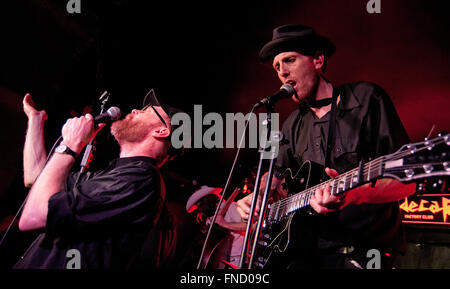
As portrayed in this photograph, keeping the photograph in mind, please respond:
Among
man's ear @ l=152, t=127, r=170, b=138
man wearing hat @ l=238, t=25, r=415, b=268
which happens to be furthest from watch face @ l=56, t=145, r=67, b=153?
man wearing hat @ l=238, t=25, r=415, b=268

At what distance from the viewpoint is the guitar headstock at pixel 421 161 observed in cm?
141

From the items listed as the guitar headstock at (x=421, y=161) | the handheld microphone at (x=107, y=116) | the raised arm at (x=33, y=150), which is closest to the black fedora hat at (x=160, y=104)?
the handheld microphone at (x=107, y=116)

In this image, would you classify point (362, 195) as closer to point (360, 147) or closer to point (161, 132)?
point (360, 147)

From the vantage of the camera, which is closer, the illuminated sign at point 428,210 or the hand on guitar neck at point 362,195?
the hand on guitar neck at point 362,195

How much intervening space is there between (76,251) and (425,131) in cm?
698

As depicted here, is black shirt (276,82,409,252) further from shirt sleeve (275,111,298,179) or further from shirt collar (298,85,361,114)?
shirt sleeve (275,111,298,179)

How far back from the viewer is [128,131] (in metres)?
2.75

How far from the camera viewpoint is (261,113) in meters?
6.35

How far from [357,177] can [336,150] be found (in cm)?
65

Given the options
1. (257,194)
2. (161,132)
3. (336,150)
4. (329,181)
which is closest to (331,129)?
(336,150)

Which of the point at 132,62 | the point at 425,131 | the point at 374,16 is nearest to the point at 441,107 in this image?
the point at 425,131

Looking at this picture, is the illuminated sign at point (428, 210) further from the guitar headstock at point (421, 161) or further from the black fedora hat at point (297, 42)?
the guitar headstock at point (421, 161)

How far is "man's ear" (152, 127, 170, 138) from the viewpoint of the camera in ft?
9.27

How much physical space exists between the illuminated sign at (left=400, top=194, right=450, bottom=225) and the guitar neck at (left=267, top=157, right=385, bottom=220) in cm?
573
